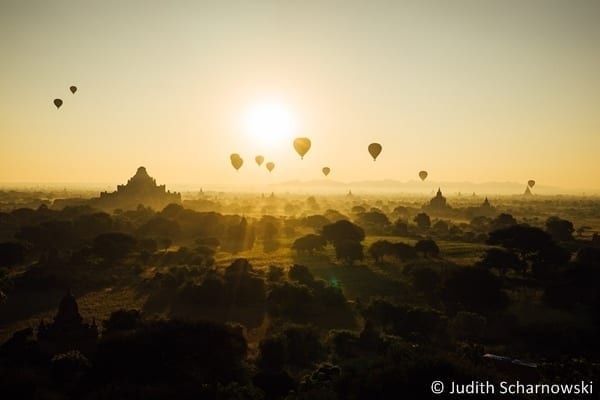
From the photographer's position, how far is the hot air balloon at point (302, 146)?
94625 millimetres

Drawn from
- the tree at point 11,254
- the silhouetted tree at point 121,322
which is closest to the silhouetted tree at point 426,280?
the silhouetted tree at point 121,322

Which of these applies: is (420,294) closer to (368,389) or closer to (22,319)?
(368,389)

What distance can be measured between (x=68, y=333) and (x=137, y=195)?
454ft

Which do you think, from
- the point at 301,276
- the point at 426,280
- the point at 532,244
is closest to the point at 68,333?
the point at 301,276

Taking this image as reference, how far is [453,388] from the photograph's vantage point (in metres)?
19.0

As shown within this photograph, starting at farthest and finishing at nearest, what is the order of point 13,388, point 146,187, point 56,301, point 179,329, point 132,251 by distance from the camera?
1. point 146,187
2. point 132,251
3. point 56,301
4. point 179,329
5. point 13,388

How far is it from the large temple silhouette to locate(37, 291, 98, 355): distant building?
431 feet

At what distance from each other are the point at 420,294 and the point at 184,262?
3702 centimetres

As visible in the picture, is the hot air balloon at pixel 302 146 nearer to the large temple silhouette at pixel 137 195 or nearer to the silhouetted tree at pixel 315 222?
the silhouetted tree at pixel 315 222

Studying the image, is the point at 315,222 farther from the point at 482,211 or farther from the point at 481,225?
the point at 482,211

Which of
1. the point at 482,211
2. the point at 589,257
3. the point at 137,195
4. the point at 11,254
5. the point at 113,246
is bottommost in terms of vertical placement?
the point at 11,254

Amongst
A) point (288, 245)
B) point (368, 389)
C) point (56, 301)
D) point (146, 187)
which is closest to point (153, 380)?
point (368, 389)

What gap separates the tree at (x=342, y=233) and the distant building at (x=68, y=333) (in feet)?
162

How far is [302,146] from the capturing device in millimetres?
94625
